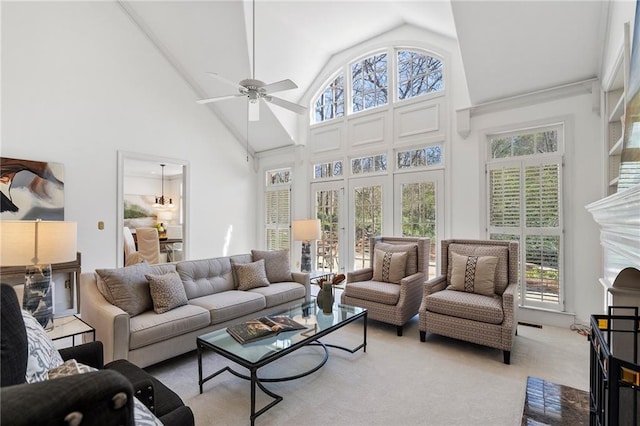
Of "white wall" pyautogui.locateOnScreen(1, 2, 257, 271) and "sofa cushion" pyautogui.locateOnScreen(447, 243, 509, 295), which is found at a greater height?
"white wall" pyautogui.locateOnScreen(1, 2, 257, 271)

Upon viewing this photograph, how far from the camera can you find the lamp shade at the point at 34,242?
200 cm

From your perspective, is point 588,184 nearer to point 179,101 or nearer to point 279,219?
point 279,219

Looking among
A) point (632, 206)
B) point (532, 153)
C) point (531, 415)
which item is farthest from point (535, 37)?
point (531, 415)

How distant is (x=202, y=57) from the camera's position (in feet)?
16.5

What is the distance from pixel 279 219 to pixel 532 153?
4489mm

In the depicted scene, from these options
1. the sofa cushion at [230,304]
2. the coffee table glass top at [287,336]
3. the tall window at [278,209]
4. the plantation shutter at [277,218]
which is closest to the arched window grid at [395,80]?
the tall window at [278,209]

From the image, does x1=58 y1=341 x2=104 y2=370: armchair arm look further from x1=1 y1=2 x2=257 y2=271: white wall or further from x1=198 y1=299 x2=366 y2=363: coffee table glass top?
x1=1 y1=2 x2=257 y2=271: white wall

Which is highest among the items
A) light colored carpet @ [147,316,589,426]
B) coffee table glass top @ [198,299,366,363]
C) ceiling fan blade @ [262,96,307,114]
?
ceiling fan blade @ [262,96,307,114]

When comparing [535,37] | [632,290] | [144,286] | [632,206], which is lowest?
[144,286]

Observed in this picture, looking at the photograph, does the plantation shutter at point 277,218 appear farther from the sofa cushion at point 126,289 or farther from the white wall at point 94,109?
the sofa cushion at point 126,289

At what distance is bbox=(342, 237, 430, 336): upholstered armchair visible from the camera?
3.50m

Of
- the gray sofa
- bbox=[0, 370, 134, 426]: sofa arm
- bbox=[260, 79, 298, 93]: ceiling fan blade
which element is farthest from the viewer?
bbox=[260, 79, 298, 93]: ceiling fan blade

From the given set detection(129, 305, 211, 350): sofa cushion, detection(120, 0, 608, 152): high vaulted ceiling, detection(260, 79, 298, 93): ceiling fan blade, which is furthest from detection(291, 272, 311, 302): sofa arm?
detection(120, 0, 608, 152): high vaulted ceiling

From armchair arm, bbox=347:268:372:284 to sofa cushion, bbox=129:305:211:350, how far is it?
1.79 m
